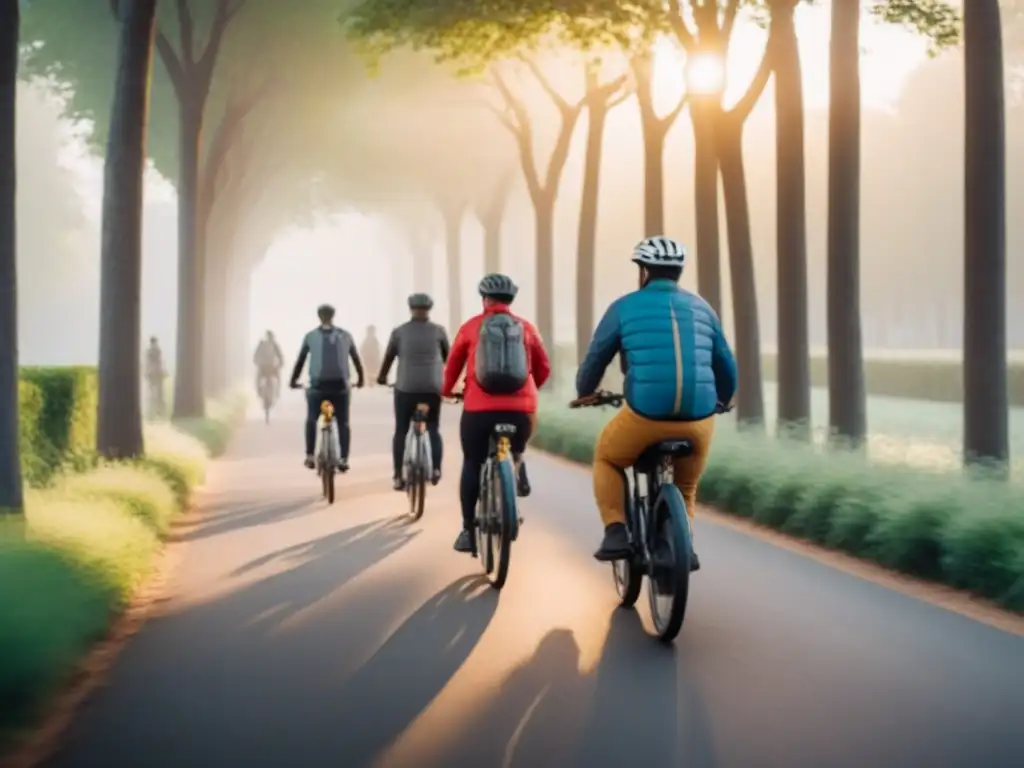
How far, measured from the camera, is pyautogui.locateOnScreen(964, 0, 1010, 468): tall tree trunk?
1291cm

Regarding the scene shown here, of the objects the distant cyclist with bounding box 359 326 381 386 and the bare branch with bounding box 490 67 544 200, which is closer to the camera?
the bare branch with bounding box 490 67 544 200

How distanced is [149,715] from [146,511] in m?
6.00

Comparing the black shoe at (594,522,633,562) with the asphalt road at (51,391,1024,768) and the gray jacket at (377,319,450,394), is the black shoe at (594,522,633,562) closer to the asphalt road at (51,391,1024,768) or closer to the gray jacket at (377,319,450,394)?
the asphalt road at (51,391,1024,768)

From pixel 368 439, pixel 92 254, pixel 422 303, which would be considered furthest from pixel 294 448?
pixel 92 254

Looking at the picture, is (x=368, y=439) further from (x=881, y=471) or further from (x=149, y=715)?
(x=149, y=715)

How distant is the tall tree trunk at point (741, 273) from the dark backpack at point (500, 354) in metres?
9.80

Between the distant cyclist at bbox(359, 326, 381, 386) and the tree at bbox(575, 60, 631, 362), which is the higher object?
the tree at bbox(575, 60, 631, 362)

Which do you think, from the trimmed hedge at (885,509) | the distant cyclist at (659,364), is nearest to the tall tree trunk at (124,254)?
the trimmed hedge at (885,509)

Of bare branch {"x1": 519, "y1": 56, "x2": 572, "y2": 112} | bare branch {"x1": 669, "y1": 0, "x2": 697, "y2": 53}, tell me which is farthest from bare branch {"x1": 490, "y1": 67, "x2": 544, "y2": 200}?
bare branch {"x1": 669, "y1": 0, "x2": 697, "y2": 53}

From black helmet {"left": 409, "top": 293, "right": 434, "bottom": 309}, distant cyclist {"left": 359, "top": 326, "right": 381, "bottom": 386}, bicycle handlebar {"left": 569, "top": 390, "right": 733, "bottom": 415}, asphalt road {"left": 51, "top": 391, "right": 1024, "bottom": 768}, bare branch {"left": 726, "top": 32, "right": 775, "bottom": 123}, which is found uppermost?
bare branch {"left": 726, "top": 32, "right": 775, "bottom": 123}

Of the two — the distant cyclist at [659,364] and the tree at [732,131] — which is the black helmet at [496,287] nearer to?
the distant cyclist at [659,364]

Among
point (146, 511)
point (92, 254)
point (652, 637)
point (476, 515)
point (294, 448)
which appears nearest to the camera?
point (652, 637)

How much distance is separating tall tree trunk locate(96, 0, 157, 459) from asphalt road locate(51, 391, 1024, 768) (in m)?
4.48

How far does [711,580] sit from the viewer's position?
31.9ft
